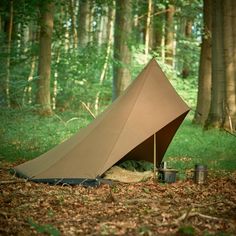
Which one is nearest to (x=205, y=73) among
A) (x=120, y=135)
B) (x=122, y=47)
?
(x=122, y=47)

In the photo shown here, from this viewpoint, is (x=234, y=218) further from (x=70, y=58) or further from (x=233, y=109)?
(x=70, y=58)

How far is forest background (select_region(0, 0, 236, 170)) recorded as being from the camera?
38.0 feet

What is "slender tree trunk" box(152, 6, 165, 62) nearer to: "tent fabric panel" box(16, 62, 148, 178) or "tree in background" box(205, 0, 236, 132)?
"tree in background" box(205, 0, 236, 132)

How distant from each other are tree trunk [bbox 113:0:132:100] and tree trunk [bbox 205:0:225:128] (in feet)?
12.1

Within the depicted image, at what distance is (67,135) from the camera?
1356 centimetres

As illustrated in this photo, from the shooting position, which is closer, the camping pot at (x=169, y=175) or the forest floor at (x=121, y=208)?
the forest floor at (x=121, y=208)

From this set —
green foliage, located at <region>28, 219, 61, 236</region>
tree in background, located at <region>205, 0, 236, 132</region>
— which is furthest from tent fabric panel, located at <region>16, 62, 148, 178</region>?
tree in background, located at <region>205, 0, 236, 132</region>

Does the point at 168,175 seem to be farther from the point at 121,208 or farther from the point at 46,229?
the point at 46,229

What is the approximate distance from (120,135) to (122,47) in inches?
392

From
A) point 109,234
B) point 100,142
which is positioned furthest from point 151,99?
point 109,234

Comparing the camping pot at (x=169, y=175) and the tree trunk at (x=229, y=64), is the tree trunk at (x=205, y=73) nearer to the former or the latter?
the tree trunk at (x=229, y=64)

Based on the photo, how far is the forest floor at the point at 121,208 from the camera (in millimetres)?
5469

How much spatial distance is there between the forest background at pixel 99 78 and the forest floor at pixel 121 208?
2.18m

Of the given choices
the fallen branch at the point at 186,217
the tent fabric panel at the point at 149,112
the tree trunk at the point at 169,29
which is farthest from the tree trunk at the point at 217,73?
the fallen branch at the point at 186,217
